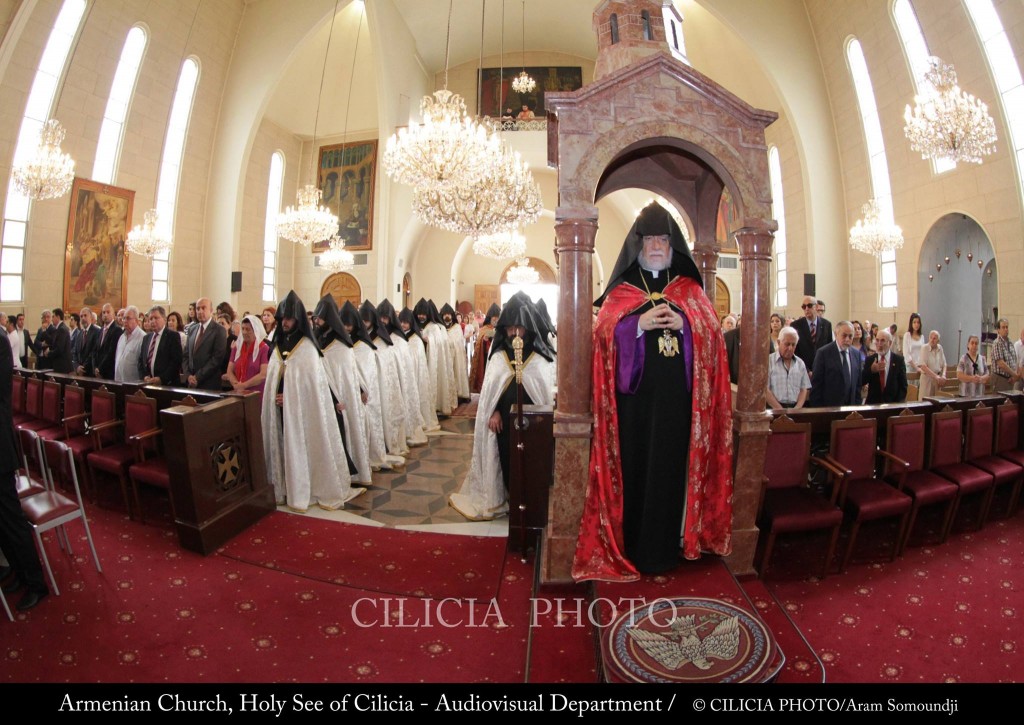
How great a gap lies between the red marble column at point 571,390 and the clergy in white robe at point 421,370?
4.95 m

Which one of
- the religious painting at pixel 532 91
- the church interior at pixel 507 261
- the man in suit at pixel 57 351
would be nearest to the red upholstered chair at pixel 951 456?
the church interior at pixel 507 261

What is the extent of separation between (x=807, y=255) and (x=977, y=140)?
644cm

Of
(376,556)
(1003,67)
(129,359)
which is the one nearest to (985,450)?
(376,556)

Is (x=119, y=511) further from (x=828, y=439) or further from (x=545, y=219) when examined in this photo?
(x=545, y=219)

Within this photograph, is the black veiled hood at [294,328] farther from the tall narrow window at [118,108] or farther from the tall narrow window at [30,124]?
the tall narrow window at [118,108]

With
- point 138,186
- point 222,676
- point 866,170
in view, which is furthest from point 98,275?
point 866,170

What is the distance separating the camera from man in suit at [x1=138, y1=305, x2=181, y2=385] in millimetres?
6375

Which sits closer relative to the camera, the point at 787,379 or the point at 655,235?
the point at 655,235

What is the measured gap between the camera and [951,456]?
455 centimetres

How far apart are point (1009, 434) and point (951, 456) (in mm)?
1041

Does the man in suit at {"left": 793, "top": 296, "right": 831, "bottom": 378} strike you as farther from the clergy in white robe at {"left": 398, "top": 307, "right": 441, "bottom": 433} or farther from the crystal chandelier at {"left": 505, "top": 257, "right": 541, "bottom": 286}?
the crystal chandelier at {"left": 505, "top": 257, "right": 541, "bottom": 286}

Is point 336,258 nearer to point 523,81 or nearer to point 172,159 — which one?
point 172,159

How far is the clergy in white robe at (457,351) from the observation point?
10.5 metres

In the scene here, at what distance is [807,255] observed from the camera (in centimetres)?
1402
